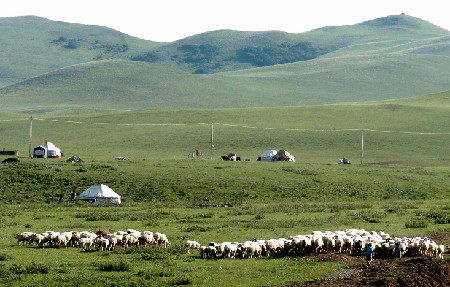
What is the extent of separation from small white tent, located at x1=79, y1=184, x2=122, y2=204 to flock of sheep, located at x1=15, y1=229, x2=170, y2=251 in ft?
87.2

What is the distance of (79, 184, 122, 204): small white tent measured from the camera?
61812 millimetres

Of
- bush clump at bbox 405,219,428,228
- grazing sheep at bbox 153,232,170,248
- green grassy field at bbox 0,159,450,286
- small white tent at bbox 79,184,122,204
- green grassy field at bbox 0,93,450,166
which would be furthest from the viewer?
green grassy field at bbox 0,93,450,166

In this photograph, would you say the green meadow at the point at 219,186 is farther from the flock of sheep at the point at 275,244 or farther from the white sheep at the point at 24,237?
the flock of sheep at the point at 275,244

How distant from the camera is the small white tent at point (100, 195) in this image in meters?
61.8

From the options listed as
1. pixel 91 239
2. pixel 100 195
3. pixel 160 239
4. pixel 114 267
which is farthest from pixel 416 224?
pixel 100 195

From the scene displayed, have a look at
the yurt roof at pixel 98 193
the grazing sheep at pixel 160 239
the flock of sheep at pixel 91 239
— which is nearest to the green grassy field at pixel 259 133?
the yurt roof at pixel 98 193

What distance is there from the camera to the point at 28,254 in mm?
31891

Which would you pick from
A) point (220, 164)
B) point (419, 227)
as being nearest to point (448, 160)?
point (220, 164)

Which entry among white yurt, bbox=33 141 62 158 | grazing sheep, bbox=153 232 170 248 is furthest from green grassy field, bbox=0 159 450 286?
white yurt, bbox=33 141 62 158

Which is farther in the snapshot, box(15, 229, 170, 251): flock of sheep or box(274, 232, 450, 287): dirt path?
box(15, 229, 170, 251): flock of sheep

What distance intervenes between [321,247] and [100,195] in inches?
1238

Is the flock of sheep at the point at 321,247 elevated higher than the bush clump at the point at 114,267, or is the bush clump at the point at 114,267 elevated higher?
the flock of sheep at the point at 321,247

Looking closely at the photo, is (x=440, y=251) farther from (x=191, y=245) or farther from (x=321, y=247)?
(x=191, y=245)

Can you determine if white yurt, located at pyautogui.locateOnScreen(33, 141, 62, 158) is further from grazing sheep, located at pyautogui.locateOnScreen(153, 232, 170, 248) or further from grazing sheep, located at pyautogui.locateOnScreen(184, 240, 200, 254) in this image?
grazing sheep, located at pyautogui.locateOnScreen(184, 240, 200, 254)
